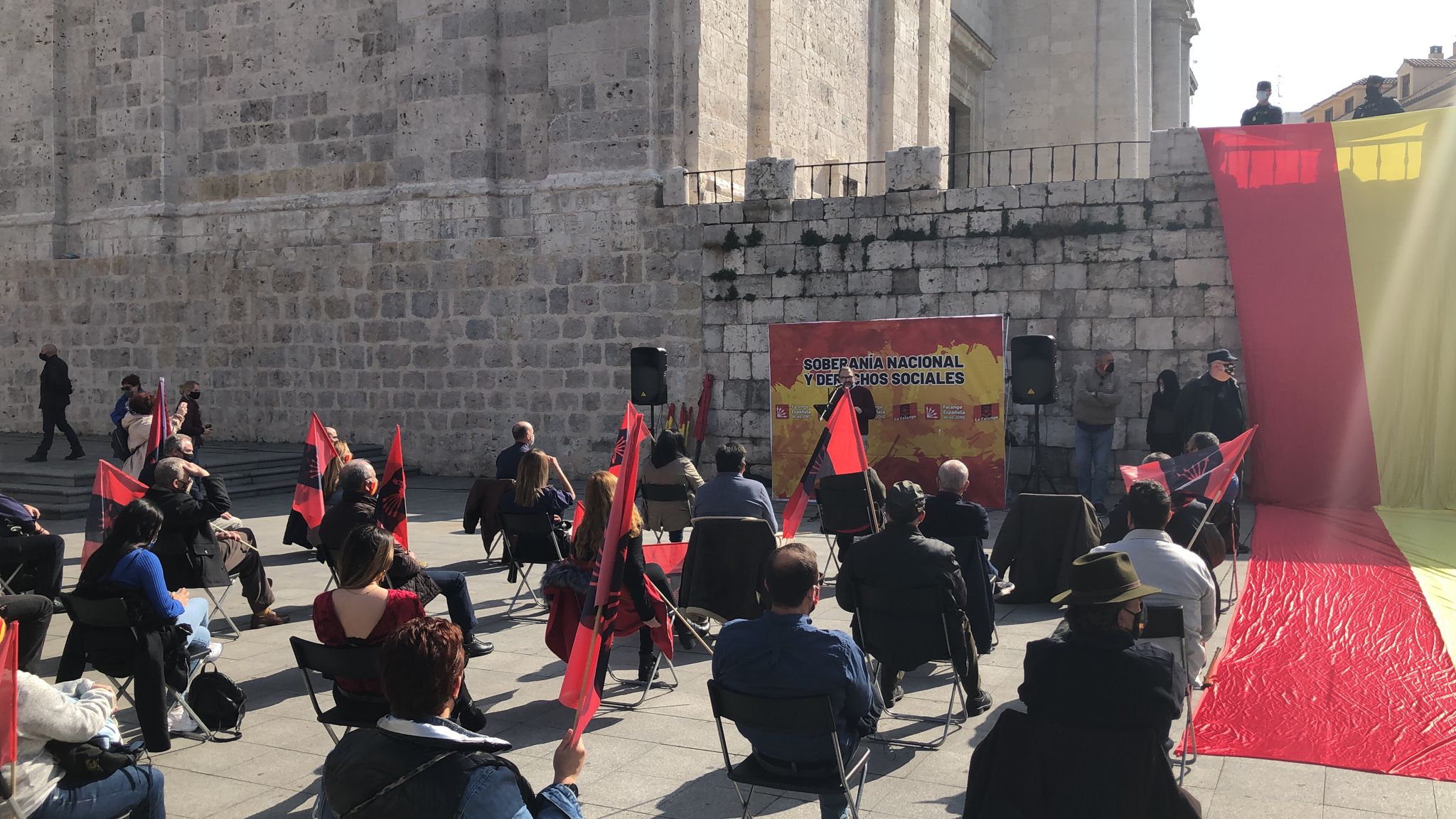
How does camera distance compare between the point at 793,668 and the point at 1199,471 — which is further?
the point at 1199,471

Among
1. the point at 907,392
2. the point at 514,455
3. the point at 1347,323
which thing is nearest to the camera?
the point at 514,455

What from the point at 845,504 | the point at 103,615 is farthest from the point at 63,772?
the point at 845,504

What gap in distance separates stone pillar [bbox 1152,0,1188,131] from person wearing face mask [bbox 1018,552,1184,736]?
26695 mm

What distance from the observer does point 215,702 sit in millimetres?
4891

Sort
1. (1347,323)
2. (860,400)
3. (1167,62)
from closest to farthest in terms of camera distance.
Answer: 1. (1347,323)
2. (860,400)
3. (1167,62)

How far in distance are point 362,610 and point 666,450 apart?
403cm

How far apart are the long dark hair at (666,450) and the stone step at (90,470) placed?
6.67 metres

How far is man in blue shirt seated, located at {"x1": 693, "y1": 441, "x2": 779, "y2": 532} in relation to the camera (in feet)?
21.1

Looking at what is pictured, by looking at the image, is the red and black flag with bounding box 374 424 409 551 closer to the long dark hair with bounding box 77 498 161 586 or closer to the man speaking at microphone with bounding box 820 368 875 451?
the long dark hair with bounding box 77 498 161 586

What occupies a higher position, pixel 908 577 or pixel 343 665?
pixel 908 577

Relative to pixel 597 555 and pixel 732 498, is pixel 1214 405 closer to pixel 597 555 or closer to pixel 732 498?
pixel 732 498

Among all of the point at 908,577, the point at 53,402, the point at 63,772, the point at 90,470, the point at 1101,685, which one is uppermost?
the point at 53,402

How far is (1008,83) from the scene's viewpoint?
23.5 m

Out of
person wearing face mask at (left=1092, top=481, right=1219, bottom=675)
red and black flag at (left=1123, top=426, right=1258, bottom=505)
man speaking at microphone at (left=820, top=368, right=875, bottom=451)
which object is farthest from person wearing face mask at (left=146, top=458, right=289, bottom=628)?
man speaking at microphone at (left=820, top=368, right=875, bottom=451)
